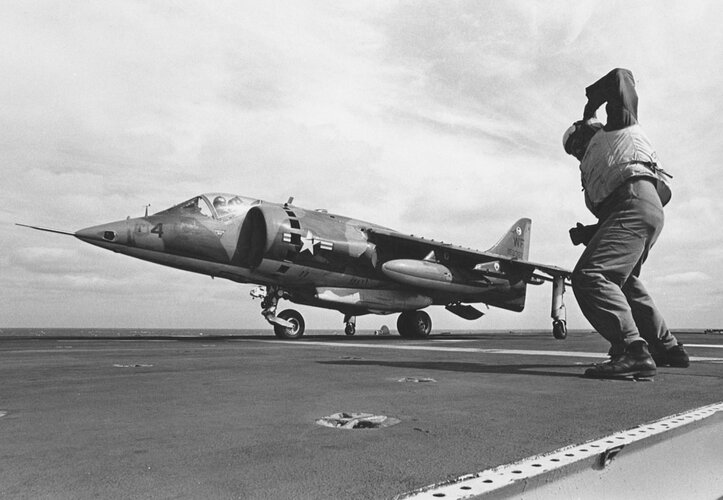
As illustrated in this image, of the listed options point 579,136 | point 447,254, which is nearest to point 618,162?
Result: point 579,136

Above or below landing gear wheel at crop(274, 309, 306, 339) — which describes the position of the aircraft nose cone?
above

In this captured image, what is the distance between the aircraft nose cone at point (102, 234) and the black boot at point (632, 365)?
10.1 meters

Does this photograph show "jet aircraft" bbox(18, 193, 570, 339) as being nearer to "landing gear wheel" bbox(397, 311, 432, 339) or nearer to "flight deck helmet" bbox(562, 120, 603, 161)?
"landing gear wheel" bbox(397, 311, 432, 339)

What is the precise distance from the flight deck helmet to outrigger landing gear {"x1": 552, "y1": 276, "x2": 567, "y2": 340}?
12.1m

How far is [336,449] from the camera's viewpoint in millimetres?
1567

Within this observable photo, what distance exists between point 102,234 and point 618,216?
33.2 feet

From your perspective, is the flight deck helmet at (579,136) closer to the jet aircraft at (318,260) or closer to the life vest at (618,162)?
the life vest at (618,162)

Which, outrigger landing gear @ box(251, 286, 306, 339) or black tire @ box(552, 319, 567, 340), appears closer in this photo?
outrigger landing gear @ box(251, 286, 306, 339)

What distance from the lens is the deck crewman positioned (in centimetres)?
345

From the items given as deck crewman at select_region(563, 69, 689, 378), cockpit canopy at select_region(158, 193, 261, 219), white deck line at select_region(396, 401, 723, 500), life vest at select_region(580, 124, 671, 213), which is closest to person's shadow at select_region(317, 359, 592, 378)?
deck crewman at select_region(563, 69, 689, 378)

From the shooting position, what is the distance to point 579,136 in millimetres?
4145

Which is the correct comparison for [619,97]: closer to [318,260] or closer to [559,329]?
[318,260]

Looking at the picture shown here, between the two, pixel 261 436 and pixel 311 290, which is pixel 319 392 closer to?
pixel 261 436

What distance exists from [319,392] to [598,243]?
7.22 ft
